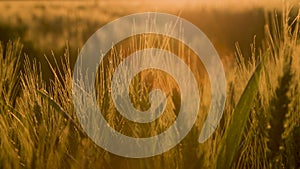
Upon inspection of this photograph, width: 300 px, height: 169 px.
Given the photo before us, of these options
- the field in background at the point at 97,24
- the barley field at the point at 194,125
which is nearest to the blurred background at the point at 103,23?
Result: the field in background at the point at 97,24

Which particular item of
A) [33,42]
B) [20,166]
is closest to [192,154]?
[20,166]

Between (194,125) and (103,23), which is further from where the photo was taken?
(103,23)

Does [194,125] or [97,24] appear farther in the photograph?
[97,24]

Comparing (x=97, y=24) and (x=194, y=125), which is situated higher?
(x=97, y=24)

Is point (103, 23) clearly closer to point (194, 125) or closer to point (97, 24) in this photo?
point (97, 24)

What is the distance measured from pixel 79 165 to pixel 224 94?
0.25m

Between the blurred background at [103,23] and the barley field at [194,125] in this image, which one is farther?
the blurred background at [103,23]

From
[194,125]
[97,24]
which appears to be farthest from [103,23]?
[194,125]

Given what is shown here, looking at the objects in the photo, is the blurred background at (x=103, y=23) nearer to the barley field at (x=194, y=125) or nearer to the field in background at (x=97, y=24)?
the field in background at (x=97, y=24)

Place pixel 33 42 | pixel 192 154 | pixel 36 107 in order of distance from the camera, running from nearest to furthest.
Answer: pixel 192 154, pixel 36 107, pixel 33 42

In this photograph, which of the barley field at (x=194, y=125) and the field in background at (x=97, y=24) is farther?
the field in background at (x=97, y=24)

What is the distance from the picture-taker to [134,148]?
0.89 meters

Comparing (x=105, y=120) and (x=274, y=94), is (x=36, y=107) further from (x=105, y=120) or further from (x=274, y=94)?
(x=274, y=94)

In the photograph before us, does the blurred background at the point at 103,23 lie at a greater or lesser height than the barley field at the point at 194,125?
greater
